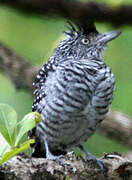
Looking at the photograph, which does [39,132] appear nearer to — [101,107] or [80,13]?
[101,107]

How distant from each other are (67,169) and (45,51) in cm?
319

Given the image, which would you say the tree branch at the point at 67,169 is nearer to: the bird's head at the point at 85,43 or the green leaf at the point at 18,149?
the green leaf at the point at 18,149

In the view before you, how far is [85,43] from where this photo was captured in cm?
446

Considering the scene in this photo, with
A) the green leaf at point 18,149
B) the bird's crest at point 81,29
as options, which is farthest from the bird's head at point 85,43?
the green leaf at point 18,149

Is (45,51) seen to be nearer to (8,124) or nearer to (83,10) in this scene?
(83,10)

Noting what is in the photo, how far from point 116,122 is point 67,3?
163cm

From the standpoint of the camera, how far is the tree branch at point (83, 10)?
19.2 ft

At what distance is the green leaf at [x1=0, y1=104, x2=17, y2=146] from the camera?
2.48 m

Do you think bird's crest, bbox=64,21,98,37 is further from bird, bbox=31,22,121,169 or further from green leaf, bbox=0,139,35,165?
green leaf, bbox=0,139,35,165

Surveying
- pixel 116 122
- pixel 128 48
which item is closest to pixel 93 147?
pixel 116 122

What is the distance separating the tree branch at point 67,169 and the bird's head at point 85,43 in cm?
116

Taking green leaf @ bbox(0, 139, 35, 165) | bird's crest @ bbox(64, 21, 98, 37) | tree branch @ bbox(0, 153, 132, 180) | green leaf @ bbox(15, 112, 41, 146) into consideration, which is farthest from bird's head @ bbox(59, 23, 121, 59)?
green leaf @ bbox(0, 139, 35, 165)

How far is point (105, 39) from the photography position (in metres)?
4.43

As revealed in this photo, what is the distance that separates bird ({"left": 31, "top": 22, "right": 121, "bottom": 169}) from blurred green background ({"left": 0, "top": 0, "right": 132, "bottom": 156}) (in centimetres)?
150
